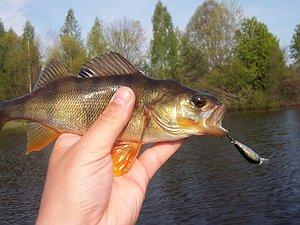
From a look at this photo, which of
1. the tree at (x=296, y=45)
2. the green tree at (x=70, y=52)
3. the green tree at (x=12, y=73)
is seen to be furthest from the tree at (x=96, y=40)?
the tree at (x=296, y=45)

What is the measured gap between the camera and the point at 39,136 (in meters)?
4.25

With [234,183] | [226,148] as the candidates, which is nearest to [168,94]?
[234,183]

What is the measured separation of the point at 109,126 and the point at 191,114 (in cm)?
84

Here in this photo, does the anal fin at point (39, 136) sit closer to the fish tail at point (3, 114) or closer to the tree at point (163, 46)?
the fish tail at point (3, 114)

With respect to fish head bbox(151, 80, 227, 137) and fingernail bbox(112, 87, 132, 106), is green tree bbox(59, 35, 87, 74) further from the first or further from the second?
fingernail bbox(112, 87, 132, 106)

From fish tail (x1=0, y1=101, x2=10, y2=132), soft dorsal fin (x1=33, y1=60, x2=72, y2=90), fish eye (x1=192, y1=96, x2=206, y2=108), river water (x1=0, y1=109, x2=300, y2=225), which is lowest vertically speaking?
river water (x1=0, y1=109, x2=300, y2=225)

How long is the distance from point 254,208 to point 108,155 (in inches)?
537

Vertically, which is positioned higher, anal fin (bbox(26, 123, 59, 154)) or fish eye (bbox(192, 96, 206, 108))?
fish eye (bbox(192, 96, 206, 108))

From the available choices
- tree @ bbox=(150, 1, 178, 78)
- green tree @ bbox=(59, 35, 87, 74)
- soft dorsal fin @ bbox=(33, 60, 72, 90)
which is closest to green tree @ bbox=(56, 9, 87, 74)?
green tree @ bbox=(59, 35, 87, 74)

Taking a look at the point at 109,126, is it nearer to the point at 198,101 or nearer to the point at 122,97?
the point at 122,97

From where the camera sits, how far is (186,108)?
160 inches

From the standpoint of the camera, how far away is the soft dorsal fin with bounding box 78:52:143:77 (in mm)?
4137

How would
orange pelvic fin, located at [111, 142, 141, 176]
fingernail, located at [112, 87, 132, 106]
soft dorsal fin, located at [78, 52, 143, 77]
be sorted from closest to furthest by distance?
1. fingernail, located at [112, 87, 132, 106]
2. orange pelvic fin, located at [111, 142, 141, 176]
3. soft dorsal fin, located at [78, 52, 143, 77]

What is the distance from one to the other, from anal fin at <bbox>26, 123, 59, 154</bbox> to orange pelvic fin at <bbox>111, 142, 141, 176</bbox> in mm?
640
